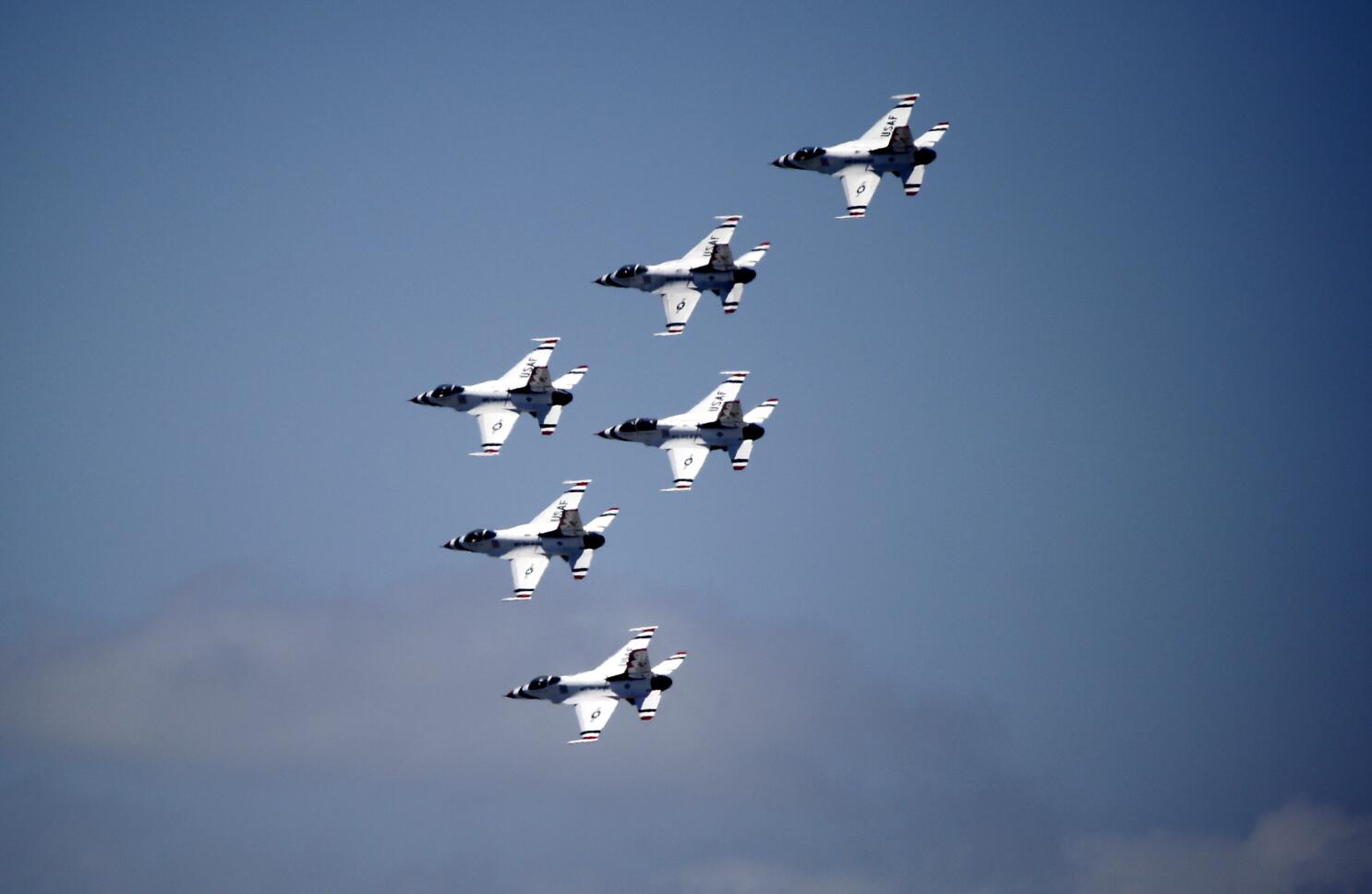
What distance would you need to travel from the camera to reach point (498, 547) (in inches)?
7628

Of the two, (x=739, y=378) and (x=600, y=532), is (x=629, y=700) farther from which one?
(x=739, y=378)

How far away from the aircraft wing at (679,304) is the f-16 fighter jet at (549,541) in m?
13.8

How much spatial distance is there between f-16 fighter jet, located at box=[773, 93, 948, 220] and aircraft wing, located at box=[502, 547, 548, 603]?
34.3m

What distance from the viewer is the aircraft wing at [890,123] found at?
194250 mm

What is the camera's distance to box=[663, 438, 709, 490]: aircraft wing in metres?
192

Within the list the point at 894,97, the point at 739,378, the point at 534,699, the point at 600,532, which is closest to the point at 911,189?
the point at 894,97

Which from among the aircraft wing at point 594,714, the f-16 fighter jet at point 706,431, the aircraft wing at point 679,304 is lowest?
the aircraft wing at point 594,714

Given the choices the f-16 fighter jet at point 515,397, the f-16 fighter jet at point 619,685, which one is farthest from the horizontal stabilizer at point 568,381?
the f-16 fighter jet at point 619,685

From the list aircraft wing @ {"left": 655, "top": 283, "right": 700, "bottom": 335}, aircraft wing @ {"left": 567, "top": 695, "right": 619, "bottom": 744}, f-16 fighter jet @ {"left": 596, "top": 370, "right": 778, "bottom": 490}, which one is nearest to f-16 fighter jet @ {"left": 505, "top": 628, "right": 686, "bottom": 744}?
aircraft wing @ {"left": 567, "top": 695, "right": 619, "bottom": 744}

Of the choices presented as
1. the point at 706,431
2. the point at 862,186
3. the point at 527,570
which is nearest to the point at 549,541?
the point at 527,570

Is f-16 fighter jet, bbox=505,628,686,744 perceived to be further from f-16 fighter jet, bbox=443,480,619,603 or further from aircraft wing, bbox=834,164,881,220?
aircraft wing, bbox=834,164,881,220

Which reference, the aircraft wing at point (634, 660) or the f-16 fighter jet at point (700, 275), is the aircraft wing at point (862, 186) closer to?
the f-16 fighter jet at point (700, 275)

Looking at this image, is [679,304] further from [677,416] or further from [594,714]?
[594,714]

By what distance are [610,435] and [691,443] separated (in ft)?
22.7
